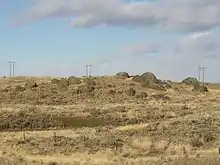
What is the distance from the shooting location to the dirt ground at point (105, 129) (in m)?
25.4

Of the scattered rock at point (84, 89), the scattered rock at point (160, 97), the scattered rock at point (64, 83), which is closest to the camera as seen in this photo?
the scattered rock at point (160, 97)

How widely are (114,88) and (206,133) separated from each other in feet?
175

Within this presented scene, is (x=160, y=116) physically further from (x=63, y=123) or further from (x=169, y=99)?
(x=169, y=99)

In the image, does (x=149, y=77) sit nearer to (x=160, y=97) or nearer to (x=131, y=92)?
(x=131, y=92)

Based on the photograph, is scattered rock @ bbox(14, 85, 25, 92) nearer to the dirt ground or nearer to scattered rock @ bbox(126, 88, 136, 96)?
the dirt ground

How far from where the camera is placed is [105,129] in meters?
39.0

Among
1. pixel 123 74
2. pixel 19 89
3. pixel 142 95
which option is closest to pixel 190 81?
pixel 123 74

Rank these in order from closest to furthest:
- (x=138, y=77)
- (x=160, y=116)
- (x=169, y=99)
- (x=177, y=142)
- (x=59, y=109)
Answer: (x=177, y=142) < (x=160, y=116) < (x=59, y=109) < (x=169, y=99) < (x=138, y=77)

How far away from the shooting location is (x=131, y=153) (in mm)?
26562

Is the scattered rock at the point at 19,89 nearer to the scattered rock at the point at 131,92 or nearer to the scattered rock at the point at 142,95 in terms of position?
the scattered rock at the point at 131,92

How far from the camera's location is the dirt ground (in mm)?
25406

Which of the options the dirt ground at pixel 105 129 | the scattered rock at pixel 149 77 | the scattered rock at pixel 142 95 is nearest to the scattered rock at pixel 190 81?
the scattered rock at pixel 149 77

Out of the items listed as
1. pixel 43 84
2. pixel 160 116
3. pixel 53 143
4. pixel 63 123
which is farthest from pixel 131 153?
pixel 43 84

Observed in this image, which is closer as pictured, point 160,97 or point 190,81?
point 160,97
